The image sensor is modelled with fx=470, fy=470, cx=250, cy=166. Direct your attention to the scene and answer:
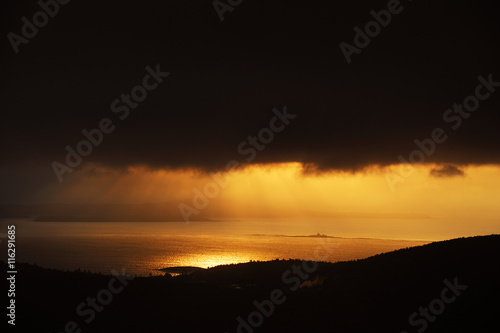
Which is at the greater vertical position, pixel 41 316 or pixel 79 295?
pixel 79 295

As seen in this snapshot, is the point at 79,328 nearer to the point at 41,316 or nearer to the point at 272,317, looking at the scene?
the point at 41,316

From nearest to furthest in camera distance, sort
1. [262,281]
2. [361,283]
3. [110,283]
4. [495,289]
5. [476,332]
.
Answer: [476,332], [495,289], [110,283], [361,283], [262,281]

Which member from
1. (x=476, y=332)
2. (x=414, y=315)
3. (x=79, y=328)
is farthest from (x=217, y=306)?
(x=476, y=332)

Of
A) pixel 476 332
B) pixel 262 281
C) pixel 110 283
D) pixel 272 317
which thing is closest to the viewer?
pixel 476 332

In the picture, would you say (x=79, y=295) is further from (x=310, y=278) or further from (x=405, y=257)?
(x=405, y=257)

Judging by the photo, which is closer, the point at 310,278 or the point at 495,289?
the point at 495,289

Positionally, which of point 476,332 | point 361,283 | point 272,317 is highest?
point 361,283

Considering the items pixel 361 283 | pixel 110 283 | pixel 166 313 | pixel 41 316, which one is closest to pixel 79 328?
pixel 41 316
